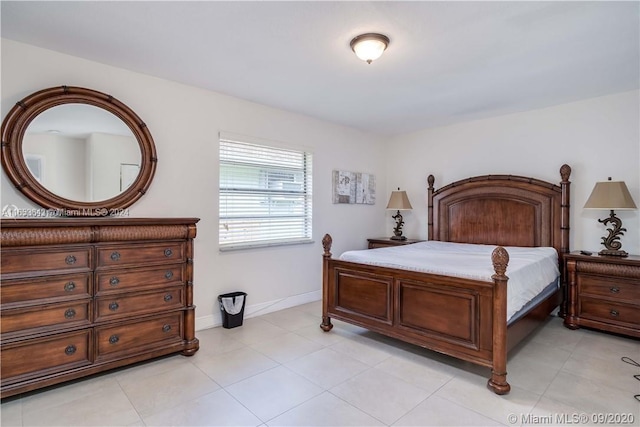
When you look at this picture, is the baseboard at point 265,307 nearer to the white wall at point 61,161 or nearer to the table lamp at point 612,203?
the white wall at point 61,161

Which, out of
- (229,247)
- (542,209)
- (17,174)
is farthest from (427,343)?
(17,174)

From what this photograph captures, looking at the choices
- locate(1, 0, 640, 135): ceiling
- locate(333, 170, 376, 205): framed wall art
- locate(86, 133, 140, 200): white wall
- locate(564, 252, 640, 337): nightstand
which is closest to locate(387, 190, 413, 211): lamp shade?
locate(333, 170, 376, 205): framed wall art

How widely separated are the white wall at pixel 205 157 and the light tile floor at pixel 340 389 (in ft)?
2.88

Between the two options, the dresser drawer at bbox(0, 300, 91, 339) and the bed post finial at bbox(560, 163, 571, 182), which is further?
the bed post finial at bbox(560, 163, 571, 182)

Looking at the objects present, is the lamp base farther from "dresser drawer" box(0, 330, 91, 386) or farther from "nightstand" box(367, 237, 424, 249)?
"dresser drawer" box(0, 330, 91, 386)

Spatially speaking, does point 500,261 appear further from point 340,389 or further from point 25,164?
point 25,164

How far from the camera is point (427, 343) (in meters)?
2.69

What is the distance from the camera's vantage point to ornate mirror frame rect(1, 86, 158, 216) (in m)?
2.49

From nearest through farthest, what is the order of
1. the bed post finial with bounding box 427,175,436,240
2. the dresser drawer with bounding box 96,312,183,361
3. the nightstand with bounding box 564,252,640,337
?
the dresser drawer with bounding box 96,312,183,361, the nightstand with bounding box 564,252,640,337, the bed post finial with bounding box 427,175,436,240

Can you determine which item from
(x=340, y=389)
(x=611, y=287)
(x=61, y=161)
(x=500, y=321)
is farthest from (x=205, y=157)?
(x=611, y=287)

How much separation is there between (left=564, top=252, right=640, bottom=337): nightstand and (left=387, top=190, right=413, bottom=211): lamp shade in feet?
6.79

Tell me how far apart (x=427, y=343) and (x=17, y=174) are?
3.37 meters

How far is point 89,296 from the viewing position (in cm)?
240

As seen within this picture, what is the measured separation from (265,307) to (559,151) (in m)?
3.93
